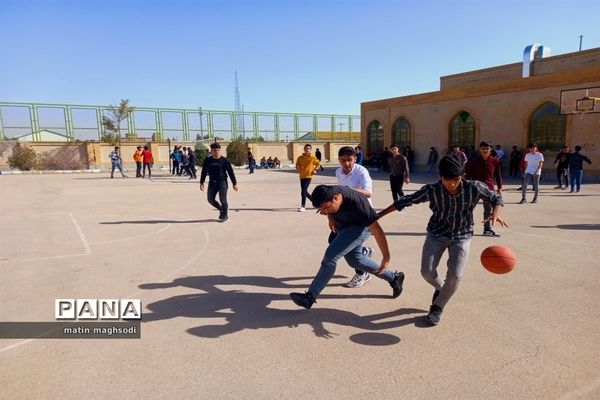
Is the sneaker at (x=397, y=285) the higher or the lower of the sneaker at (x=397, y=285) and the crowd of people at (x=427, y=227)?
the lower

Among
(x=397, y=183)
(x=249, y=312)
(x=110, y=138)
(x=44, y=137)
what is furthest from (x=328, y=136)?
(x=249, y=312)

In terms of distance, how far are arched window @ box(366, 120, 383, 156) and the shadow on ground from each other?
27.1 m

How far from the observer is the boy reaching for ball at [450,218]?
3.65 m

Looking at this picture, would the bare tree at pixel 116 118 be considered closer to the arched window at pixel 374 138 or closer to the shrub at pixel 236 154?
the shrub at pixel 236 154

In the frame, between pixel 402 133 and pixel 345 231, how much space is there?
85.2 ft

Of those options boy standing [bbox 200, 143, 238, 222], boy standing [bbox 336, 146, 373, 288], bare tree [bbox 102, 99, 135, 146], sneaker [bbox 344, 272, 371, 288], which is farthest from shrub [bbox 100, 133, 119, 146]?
sneaker [bbox 344, 272, 371, 288]

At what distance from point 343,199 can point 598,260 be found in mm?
4411

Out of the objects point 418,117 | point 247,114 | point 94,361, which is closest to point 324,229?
point 94,361

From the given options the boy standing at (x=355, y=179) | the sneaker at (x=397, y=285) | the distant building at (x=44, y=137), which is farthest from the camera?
the distant building at (x=44, y=137)

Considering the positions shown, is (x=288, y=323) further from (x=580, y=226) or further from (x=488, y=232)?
(x=580, y=226)

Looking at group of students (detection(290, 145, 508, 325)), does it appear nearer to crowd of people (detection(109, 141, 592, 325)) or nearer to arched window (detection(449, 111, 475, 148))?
crowd of people (detection(109, 141, 592, 325))

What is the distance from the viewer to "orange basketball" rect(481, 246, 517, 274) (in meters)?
4.07

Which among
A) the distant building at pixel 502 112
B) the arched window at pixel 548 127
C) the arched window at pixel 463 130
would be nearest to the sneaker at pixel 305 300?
the distant building at pixel 502 112

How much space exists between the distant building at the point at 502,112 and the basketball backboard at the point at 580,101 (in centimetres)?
5
